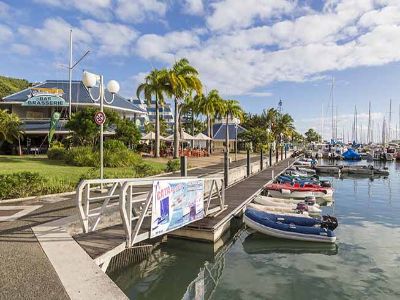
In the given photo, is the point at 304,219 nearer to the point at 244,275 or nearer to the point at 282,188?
the point at 244,275

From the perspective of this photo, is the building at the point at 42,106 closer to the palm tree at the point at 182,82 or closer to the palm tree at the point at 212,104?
the palm tree at the point at 182,82

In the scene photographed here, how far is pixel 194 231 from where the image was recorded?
13500mm

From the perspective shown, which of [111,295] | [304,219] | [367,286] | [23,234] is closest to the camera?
[111,295]

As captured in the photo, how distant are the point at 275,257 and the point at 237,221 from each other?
4350mm

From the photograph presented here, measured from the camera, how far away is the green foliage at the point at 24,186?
14.8 m

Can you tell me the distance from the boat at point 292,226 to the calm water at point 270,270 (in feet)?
1.11

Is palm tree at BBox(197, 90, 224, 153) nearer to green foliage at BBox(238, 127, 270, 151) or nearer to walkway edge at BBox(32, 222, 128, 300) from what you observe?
green foliage at BBox(238, 127, 270, 151)

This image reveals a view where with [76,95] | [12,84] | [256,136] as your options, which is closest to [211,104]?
[256,136]

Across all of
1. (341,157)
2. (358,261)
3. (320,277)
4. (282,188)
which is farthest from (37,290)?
(341,157)

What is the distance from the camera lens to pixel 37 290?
19.4ft

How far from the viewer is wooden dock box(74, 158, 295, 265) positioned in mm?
8711

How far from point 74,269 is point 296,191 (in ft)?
70.4

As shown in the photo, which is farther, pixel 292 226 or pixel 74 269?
pixel 292 226

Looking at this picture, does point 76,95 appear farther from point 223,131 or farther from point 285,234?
point 285,234
